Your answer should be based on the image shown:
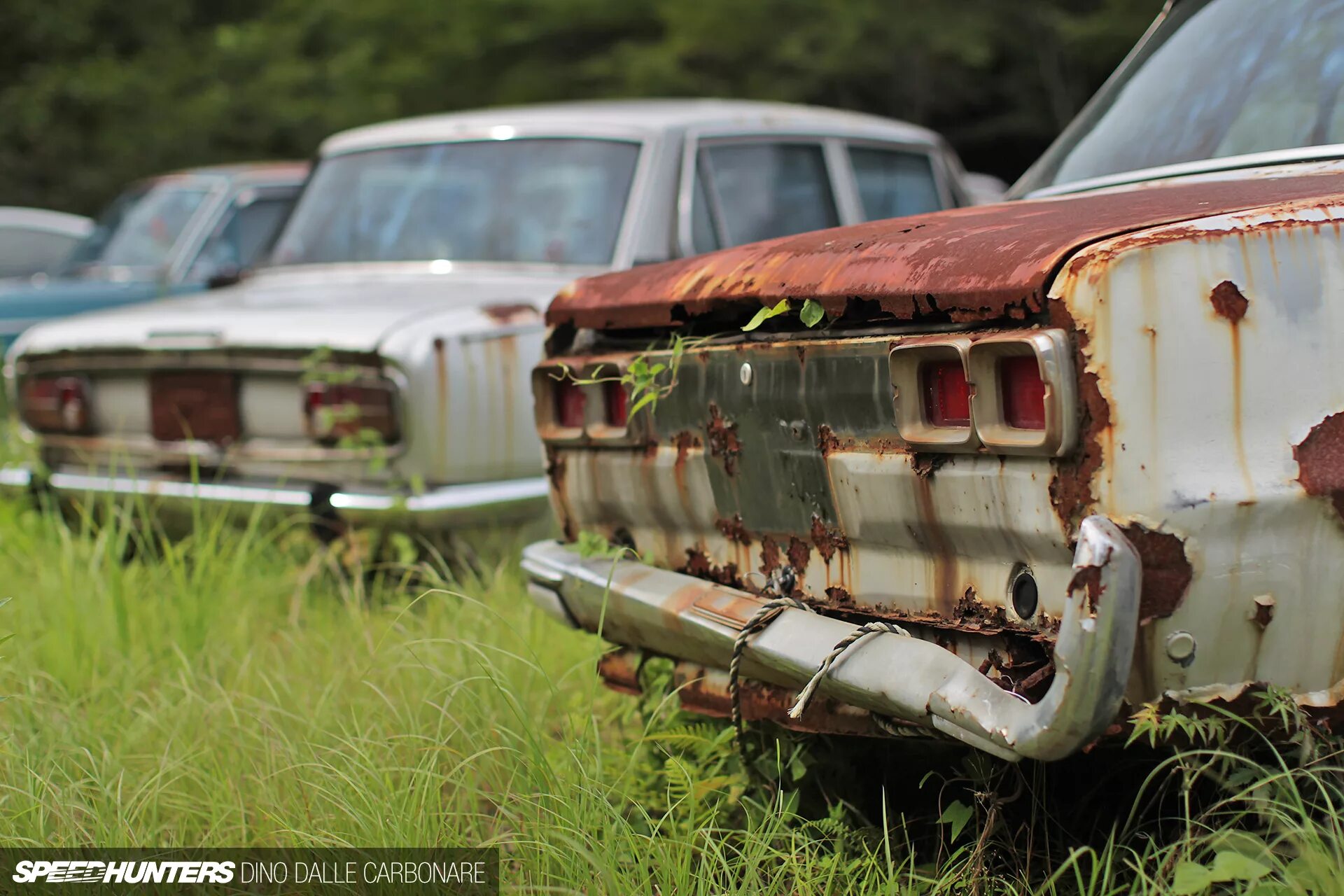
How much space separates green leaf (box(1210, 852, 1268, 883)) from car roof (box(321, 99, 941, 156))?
3.41m

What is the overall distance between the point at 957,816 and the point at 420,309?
8.04 ft

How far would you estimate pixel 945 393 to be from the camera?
2133 millimetres

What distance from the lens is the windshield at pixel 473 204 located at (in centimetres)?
480

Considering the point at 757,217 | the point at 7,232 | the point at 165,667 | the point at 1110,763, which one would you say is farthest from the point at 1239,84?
the point at 7,232

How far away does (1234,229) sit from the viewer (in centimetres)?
191

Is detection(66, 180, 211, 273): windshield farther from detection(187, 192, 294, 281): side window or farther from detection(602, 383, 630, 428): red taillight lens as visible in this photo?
detection(602, 383, 630, 428): red taillight lens

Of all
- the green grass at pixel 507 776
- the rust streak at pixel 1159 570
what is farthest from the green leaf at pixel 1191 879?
the rust streak at pixel 1159 570

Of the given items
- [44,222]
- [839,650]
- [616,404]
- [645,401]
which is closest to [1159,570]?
[839,650]

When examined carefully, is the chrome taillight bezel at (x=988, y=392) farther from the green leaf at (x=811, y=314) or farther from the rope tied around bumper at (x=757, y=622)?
the rope tied around bumper at (x=757, y=622)

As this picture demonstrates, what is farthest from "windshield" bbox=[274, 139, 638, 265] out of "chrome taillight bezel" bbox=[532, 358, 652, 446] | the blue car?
the blue car

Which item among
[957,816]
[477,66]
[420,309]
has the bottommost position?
[957,816]

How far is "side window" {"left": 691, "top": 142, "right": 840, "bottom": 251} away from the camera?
4.83 meters

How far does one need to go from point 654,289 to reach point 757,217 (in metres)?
2.29

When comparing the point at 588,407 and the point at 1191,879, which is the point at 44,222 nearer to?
the point at 588,407
